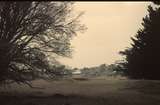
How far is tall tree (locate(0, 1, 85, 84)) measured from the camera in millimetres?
28172

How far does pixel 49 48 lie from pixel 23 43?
1.97 meters

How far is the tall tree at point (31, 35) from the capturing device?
92.4 feet

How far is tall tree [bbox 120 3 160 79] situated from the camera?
43.2 meters

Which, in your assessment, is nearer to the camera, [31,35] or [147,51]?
[31,35]

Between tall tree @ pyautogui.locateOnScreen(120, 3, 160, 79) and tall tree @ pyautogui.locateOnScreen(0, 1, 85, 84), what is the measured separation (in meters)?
15.0

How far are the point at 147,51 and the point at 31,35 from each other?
1770cm

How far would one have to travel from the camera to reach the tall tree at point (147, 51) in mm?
43219

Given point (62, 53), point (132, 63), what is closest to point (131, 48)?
point (132, 63)

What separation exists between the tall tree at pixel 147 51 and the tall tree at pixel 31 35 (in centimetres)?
1499

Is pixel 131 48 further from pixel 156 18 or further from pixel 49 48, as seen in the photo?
pixel 49 48

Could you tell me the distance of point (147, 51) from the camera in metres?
43.9

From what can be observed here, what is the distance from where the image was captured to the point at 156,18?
144 ft

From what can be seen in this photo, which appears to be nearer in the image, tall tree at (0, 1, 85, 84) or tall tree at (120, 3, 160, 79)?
tall tree at (0, 1, 85, 84)

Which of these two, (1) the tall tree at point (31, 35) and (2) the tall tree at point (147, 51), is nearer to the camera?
(1) the tall tree at point (31, 35)
